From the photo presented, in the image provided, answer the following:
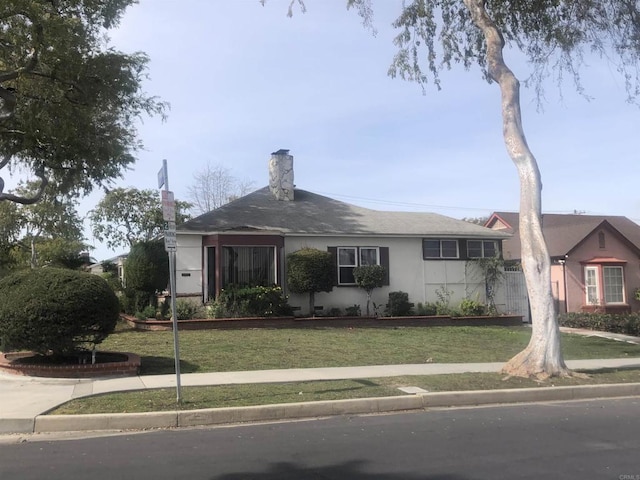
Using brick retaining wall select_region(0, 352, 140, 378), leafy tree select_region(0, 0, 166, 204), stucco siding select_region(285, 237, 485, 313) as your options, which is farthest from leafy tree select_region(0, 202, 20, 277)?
brick retaining wall select_region(0, 352, 140, 378)

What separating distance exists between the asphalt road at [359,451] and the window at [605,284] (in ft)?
63.9

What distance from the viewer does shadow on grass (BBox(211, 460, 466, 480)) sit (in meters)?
5.38

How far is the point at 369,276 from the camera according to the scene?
20891 millimetres

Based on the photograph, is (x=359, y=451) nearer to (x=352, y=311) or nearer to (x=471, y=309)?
(x=352, y=311)

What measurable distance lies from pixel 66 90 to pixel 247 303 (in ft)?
28.3

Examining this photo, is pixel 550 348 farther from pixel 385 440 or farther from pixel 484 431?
pixel 385 440

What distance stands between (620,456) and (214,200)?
133ft

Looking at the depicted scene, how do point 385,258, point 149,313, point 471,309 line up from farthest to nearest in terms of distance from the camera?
point 385,258 → point 471,309 → point 149,313

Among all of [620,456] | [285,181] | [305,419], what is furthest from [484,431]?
[285,181]

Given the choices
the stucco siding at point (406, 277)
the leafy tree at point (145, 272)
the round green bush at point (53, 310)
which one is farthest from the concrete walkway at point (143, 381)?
the leafy tree at point (145, 272)

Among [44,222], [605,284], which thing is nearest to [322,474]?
[605,284]

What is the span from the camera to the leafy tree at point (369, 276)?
20906mm

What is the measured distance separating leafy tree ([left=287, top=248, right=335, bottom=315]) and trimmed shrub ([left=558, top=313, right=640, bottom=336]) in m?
9.17

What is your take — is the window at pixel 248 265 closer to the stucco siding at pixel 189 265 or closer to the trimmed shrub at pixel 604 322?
the stucco siding at pixel 189 265
